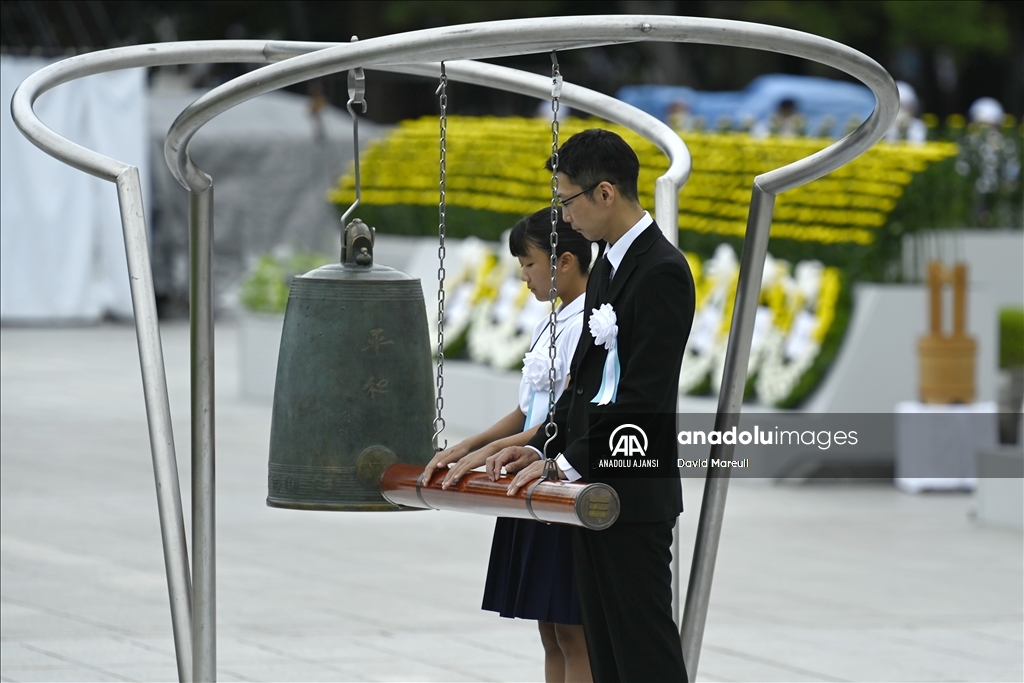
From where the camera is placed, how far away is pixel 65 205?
66.8ft

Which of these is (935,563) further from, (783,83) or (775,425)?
(783,83)

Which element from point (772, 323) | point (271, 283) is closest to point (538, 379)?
point (772, 323)

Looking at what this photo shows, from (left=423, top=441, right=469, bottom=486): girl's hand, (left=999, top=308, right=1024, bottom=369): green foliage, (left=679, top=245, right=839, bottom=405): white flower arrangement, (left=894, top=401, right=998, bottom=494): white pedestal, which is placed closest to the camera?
(left=423, top=441, right=469, bottom=486): girl's hand

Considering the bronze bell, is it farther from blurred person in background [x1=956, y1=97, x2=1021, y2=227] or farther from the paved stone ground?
blurred person in background [x1=956, y1=97, x2=1021, y2=227]

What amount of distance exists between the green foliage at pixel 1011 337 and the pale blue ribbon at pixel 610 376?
10667 millimetres

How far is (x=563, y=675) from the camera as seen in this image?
15.5 ft

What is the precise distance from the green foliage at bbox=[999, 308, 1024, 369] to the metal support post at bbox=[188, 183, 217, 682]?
1059 cm

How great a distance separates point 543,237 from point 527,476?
0.82m

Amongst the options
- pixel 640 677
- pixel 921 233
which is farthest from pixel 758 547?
pixel 640 677

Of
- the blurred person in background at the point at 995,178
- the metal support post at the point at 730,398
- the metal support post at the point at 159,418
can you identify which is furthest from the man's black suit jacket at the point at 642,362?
the blurred person in background at the point at 995,178

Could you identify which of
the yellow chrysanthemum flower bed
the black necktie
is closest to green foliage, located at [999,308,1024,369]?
the yellow chrysanthemum flower bed

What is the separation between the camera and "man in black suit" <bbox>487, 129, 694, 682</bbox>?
3854mm

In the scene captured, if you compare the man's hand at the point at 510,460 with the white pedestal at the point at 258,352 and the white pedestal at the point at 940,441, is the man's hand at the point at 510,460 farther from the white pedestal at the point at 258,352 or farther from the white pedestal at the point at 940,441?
the white pedestal at the point at 258,352

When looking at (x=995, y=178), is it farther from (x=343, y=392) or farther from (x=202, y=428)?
(x=202, y=428)
